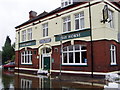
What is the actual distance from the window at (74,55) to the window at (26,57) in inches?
276

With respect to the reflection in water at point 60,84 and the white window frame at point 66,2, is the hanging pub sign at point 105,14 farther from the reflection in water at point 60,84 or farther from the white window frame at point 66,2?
the reflection in water at point 60,84

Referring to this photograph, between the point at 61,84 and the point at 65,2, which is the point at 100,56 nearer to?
the point at 61,84

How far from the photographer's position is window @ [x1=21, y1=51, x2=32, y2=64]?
2265 cm

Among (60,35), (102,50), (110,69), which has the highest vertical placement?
(60,35)

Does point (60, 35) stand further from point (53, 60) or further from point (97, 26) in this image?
point (97, 26)

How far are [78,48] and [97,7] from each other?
4.58 meters

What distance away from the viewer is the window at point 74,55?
15555mm

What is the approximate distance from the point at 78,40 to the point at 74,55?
1.73 metres

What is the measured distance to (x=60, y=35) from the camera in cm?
1778

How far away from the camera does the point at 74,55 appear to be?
16.3 m

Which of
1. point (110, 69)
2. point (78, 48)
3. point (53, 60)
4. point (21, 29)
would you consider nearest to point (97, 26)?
point (78, 48)

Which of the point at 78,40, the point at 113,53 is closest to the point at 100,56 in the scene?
the point at 113,53

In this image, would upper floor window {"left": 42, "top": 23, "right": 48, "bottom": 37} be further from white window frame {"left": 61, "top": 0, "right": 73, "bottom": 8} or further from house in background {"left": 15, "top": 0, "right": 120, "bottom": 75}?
white window frame {"left": 61, "top": 0, "right": 73, "bottom": 8}

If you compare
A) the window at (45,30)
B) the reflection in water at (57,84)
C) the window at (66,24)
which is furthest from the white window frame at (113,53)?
the window at (45,30)
